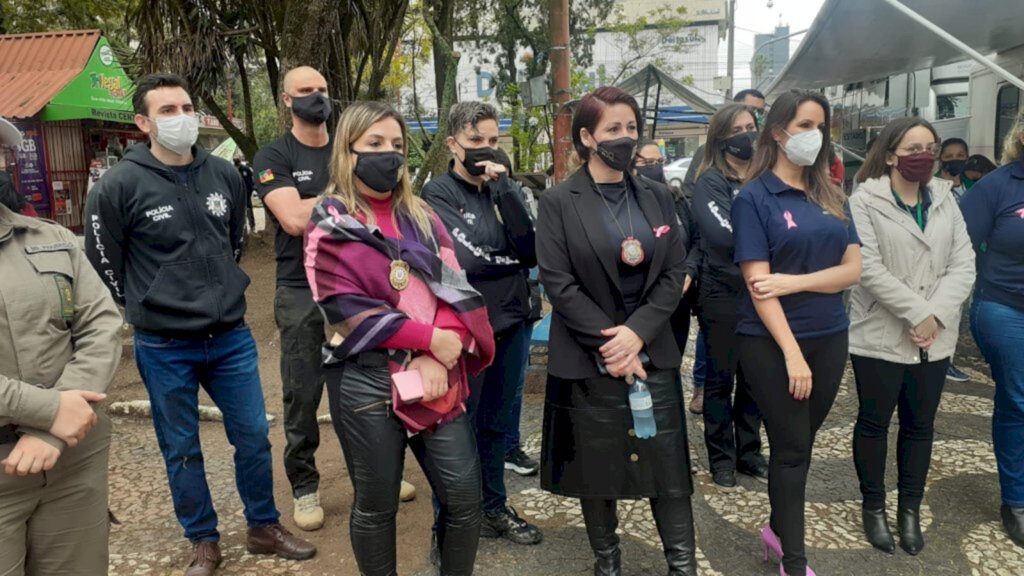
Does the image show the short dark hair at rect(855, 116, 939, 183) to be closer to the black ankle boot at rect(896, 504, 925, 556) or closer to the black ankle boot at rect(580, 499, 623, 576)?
the black ankle boot at rect(896, 504, 925, 556)

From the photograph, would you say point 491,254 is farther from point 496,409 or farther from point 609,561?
point 609,561

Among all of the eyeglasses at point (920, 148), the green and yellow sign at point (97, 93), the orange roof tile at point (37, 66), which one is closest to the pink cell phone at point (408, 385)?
the eyeglasses at point (920, 148)

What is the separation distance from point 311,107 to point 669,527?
248 cm

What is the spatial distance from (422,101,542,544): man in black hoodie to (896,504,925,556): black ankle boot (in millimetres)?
1685

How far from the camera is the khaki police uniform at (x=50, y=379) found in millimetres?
2102

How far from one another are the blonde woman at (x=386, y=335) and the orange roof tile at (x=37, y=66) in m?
11.5

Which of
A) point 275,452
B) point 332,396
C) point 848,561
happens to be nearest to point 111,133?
point 275,452

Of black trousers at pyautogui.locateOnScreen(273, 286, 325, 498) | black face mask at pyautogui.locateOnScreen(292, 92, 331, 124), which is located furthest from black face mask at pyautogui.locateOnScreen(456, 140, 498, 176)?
black trousers at pyautogui.locateOnScreen(273, 286, 325, 498)

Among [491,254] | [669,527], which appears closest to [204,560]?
[491,254]

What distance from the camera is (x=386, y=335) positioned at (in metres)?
2.44

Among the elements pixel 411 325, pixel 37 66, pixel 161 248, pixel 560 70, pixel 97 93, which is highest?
pixel 37 66

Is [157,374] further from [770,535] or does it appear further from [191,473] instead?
[770,535]

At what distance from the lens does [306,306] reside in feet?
11.4

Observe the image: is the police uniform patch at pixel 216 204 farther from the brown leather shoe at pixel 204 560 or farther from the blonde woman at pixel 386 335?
the brown leather shoe at pixel 204 560
